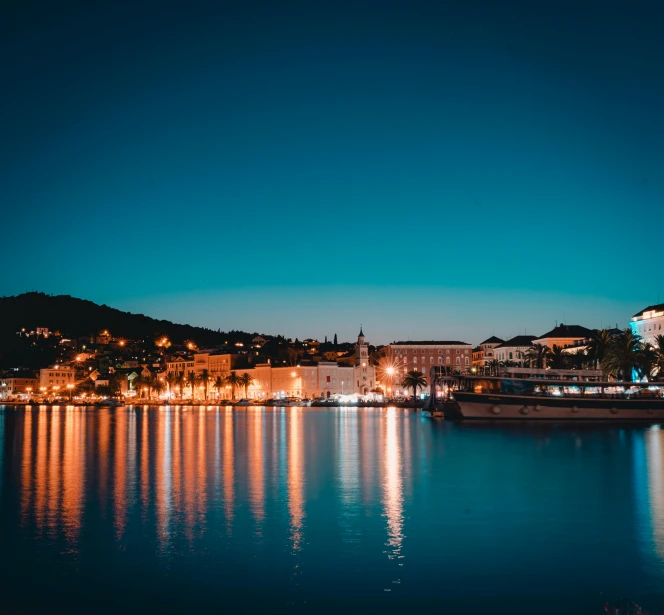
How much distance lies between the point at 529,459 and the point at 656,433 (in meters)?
20.8

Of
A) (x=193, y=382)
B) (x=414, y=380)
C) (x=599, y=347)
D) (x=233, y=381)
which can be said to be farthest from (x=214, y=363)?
(x=599, y=347)

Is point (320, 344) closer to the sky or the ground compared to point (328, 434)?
closer to the sky

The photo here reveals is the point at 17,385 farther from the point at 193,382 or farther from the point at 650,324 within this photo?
the point at 650,324

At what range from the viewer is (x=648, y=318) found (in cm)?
8994

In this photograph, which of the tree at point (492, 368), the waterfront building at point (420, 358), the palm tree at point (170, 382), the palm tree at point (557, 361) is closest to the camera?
the tree at point (492, 368)

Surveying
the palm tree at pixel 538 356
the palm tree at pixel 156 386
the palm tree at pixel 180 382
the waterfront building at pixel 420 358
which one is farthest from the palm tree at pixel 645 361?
the palm tree at pixel 156 386

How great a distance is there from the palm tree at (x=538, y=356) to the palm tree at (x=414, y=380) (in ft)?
61.1

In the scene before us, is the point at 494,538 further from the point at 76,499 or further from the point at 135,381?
the point at 135,381

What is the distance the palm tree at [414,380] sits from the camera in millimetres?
122256

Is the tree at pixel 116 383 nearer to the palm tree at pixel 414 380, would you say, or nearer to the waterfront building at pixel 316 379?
the waterfront building at pixel 316 379

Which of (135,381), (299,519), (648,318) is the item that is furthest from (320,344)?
(299,519)

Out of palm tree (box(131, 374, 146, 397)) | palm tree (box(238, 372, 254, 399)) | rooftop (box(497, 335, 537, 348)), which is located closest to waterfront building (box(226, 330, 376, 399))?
palm tree (box(238, 372, 254, 399))

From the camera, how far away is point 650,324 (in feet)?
293

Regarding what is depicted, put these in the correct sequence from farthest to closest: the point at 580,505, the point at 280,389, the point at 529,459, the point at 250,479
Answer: the point at 280,389 → the point at 529,459 → the point at 250,479 → the point at 580,505
